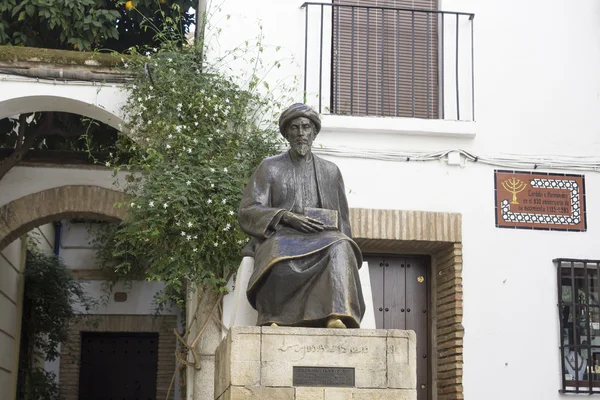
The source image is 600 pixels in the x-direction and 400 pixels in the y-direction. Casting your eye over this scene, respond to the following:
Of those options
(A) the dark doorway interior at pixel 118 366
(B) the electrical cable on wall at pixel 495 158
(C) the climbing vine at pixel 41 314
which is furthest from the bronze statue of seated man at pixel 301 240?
(A) the dark doorway interior at pixel 118 366

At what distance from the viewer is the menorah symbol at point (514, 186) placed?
8914 mm

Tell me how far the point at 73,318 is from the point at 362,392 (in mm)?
8741

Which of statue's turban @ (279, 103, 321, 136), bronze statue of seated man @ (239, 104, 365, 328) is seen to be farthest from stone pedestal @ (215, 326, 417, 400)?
statue's turban @ (279, 103, 321, 136)

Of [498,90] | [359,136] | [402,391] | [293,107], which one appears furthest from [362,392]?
[498,90]

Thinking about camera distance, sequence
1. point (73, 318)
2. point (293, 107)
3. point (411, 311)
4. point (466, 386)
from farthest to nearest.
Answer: point (73, 318) → point (411, 311) → point (466, 386) → point (293, 107)

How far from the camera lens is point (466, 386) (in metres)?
8.48

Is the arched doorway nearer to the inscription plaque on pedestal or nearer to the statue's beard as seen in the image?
the statue's beard

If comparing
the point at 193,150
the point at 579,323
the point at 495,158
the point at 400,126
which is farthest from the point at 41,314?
the point at 579,323

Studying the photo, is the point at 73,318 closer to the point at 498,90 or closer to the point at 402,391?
the point at 498,90

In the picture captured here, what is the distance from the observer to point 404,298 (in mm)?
9070

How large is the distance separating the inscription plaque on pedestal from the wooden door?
3.27m

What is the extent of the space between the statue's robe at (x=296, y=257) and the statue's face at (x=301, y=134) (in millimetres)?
121

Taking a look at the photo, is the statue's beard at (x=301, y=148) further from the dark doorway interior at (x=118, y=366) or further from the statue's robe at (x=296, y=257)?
the dark doorway interior at (x=118, y=366)

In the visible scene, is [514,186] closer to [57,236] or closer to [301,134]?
[301,134]
